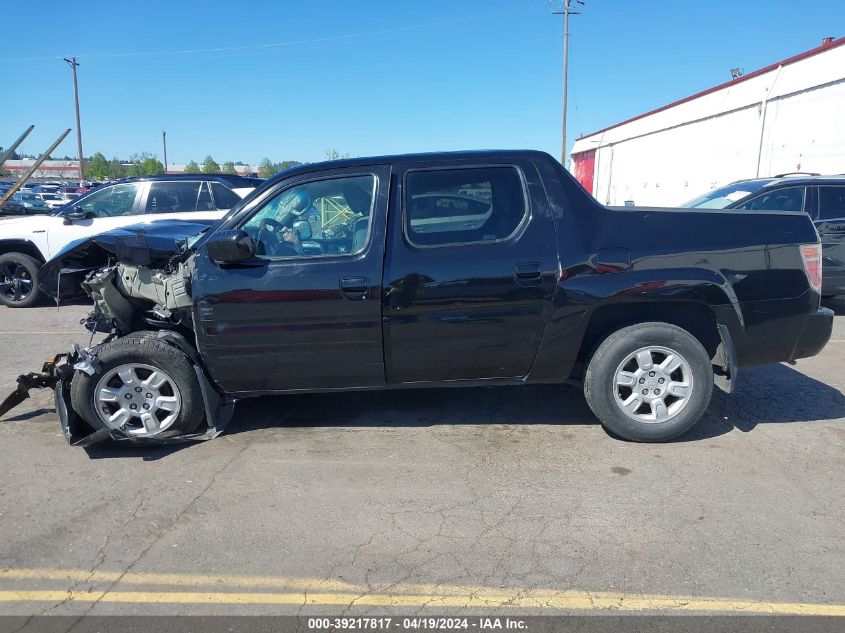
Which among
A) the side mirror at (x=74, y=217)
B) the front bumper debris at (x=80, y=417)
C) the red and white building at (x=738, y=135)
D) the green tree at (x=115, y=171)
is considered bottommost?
the front bumper debris at (x=80, y=417)

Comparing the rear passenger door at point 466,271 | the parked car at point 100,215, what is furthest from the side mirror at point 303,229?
the parked car at point 100,215

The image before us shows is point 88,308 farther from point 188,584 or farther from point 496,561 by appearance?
point 496,561

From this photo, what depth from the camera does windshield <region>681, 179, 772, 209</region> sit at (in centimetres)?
862

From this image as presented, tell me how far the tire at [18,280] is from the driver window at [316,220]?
6959 millimetres

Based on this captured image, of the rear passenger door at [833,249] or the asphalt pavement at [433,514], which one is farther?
the rear passenger door at [833,249]

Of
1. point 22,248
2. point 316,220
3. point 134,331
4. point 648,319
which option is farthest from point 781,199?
point 22,248

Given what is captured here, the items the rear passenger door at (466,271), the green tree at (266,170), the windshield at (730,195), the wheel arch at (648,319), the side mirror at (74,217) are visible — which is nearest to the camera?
the rear passenger door at (466,271)

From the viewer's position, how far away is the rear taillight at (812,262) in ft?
14.1

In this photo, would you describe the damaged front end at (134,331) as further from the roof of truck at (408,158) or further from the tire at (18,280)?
the tire at (18,280)

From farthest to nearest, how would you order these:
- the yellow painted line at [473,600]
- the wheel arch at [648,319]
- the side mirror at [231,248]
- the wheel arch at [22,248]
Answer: the wheel arch at [22,248]
the wheel arch at [648,319]
the side mirror at [231,248]
the yellow painted line at [473,600]

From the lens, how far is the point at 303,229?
14.2ft

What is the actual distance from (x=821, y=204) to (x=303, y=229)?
290 inches

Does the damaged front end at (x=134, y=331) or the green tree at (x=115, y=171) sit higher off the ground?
the green tree at (x=115, y=171)

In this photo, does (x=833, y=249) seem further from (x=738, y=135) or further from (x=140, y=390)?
(x=738, y=135)
